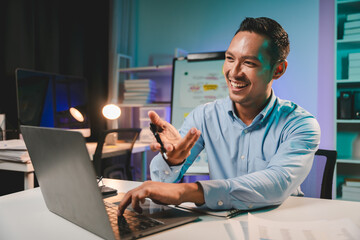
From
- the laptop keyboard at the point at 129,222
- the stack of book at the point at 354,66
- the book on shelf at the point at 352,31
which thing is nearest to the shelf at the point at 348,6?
the book on shelf at the point at 352,31

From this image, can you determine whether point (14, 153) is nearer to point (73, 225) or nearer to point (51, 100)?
point (51, 100)

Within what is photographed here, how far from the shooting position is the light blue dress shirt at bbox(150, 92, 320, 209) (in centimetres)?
83

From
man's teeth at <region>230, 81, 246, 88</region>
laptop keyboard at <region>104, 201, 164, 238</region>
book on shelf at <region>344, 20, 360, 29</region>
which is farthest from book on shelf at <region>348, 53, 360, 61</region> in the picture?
laptop keyboard at <region>104, 201, 164, 238</region>

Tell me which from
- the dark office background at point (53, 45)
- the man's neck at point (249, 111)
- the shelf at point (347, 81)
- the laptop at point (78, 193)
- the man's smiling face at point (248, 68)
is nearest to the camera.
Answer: the laptop at point (78, 193)

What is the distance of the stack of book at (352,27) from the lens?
102 inches

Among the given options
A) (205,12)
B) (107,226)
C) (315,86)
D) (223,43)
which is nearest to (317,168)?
(107,226)

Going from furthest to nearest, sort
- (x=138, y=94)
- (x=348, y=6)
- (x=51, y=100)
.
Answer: (x=138, y=94) < (x=348, y=6) < (x=51, y=100)

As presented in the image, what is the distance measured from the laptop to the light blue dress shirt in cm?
17

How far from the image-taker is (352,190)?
2.54 meters

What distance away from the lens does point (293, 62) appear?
10.0 ft

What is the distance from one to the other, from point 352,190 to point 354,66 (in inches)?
42.6

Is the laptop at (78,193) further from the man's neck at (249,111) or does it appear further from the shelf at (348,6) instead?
the shelf at (348,6)

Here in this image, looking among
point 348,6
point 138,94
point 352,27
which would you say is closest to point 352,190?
point 352,27

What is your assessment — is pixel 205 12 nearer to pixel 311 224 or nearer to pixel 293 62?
pixel 293 62
